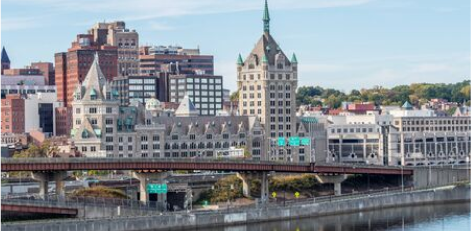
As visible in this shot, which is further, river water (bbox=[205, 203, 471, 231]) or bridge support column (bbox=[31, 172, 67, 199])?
Result: bridge support column (bbox=[31, 172, 67, 199])

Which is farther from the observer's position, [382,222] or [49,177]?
[49,177]

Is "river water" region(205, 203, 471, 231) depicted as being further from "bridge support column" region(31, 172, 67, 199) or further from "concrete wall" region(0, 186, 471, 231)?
"bridge support column" region(31, 172, 67, 199)

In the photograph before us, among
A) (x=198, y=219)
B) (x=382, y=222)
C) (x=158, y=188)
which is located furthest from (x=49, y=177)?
(x=382, y=222)

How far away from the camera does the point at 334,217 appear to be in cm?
18912

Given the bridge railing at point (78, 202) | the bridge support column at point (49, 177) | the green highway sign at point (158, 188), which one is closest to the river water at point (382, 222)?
the bridge railing at point (78, 202)

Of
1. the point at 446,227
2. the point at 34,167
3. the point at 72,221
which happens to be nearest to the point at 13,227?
the point at 72,221

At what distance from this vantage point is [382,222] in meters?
181

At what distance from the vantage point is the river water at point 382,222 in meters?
173

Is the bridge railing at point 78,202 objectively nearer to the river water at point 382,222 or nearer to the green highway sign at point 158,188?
the green highway sign at point 158,188

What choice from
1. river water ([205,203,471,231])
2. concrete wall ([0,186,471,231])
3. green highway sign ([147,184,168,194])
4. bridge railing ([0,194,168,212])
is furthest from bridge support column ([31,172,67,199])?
river water ([205,203,471,231])

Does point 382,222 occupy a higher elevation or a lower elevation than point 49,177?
lower

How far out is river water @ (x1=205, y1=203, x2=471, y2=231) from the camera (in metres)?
173

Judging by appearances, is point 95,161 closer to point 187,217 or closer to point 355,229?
point 187,217

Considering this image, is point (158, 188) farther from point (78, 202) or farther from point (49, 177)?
point (78, 202)
